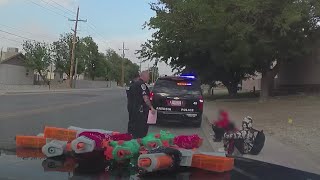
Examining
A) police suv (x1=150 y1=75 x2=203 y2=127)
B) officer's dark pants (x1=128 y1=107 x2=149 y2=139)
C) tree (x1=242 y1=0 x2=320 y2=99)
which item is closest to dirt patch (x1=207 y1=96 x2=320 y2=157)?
police suv (x1=150 y1=75 x2=203 y2=127)

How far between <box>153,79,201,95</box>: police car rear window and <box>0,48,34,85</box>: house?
59.3m

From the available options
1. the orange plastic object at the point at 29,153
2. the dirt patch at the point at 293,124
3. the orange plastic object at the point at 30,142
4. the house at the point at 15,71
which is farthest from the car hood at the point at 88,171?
the house at the point at 15,71

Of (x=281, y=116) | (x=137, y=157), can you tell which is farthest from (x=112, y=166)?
(x=281, y=116)

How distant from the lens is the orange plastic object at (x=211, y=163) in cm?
330

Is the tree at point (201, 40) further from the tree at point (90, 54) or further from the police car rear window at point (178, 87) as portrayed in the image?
the tree at point (90, 54)

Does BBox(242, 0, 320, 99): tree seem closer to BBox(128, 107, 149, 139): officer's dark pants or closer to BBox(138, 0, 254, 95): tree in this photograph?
BBox(138, 0, 254, 95): tree

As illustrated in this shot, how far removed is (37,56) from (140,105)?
69596 mm

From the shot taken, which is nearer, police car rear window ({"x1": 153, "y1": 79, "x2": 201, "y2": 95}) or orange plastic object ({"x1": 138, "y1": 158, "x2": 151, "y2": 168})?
orange plastic object ({"x1": 138, "y1": 158, "x2": 151, "y2": 168})

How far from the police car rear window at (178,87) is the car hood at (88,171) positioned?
14718 millimetres

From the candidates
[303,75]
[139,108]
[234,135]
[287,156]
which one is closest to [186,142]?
[234,135]

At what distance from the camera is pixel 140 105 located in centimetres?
1126

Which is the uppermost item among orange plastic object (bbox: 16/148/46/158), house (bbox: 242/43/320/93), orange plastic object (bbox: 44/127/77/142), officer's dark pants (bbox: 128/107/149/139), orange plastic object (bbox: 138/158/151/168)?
house (bbox: 242/43/320/93)

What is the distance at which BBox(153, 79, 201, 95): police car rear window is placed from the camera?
60.4 ft

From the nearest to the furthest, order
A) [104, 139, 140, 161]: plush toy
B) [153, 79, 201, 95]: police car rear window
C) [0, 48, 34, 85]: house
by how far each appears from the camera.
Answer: [104, 139, 140, 161]: plush toy, [153, 79, 201, 95]: police car rear window, [0, 48, 34, 85]: house
